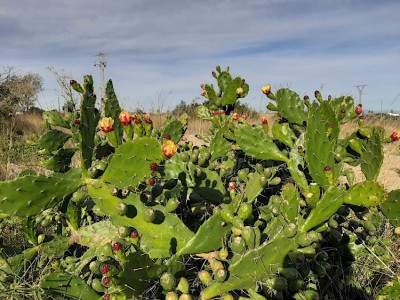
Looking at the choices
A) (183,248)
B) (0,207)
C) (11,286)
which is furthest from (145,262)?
(11,286)

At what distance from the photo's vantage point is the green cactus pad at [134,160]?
4.41 feet

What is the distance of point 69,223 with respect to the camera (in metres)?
1.82

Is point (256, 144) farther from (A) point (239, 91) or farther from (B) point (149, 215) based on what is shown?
(B) point (149, 215)

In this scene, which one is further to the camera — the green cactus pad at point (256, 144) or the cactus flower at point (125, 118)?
the green cactus pad at point (256, 144)

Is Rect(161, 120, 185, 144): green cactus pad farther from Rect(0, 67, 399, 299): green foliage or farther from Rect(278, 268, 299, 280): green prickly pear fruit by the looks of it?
Rect(278, 268, 299, 280): green prickly pear fruit

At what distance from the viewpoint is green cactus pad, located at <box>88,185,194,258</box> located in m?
A: 1.38

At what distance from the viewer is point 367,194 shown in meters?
1.30

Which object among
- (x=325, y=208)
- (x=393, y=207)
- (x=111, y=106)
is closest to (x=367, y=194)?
(x=325, y=208)

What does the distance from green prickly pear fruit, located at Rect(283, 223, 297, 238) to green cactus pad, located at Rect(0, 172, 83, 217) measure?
75 centimetres

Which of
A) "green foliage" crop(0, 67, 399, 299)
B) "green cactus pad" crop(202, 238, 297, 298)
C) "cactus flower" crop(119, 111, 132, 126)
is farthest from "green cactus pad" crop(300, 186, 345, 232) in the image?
"cactus flower" crop(119, 111, 132, 126)

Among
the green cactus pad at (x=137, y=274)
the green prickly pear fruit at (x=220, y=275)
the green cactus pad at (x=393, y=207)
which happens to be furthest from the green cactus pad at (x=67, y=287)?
the green cactus pad at (x=393, y=207)

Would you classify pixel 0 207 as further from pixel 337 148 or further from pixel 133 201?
pixel 337 148

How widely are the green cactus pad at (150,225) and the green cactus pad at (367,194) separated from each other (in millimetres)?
565

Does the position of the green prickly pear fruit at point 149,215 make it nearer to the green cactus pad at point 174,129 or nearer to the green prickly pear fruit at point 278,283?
the green prickly pear fruit at point 278,283
